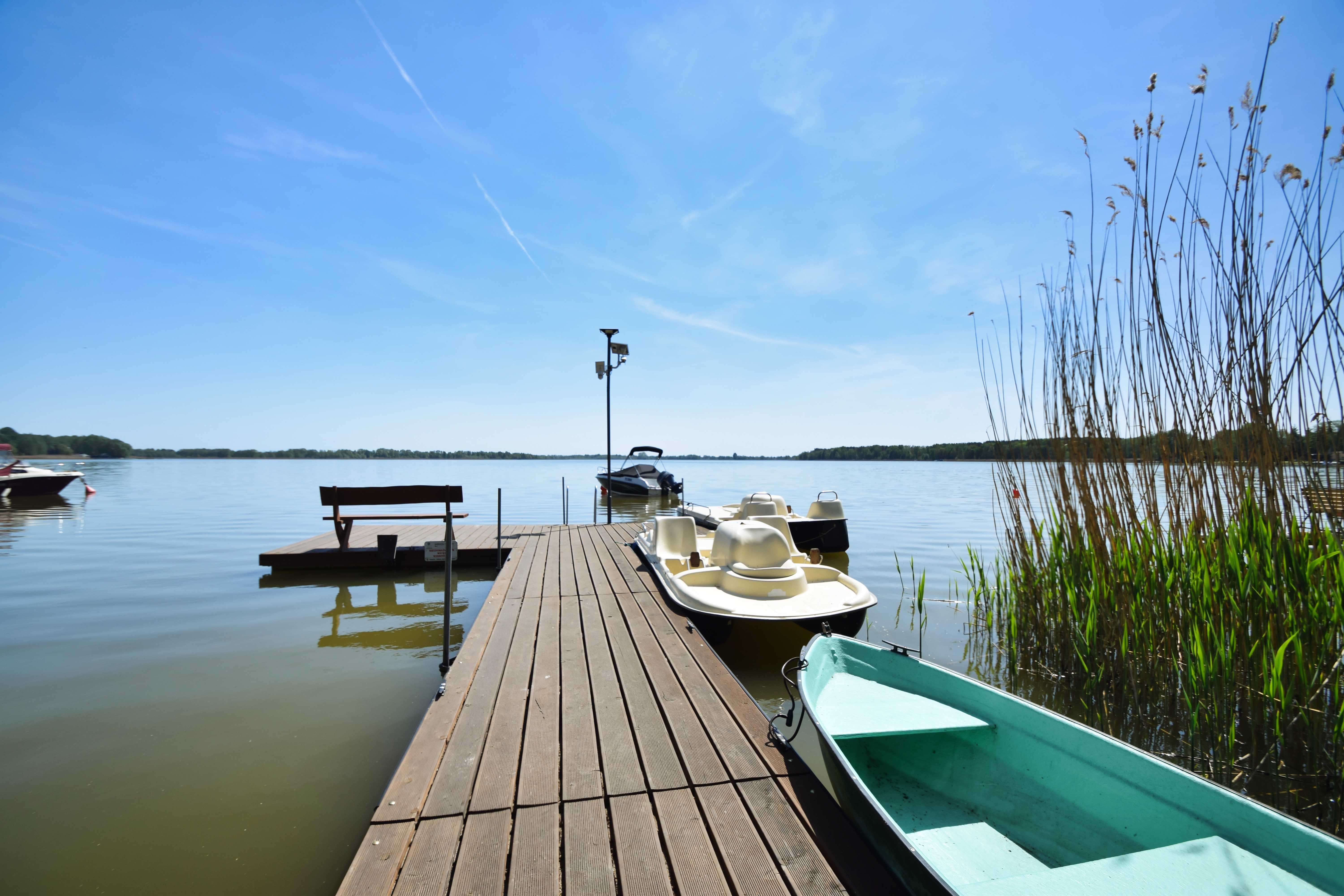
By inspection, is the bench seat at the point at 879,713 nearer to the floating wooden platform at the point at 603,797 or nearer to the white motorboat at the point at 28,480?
the floating wooden platform at the point at 603,797

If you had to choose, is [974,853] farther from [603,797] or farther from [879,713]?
[603,797]

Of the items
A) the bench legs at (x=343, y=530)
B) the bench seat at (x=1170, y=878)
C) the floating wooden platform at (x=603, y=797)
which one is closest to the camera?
the bench seat at (x=1170, y=878)

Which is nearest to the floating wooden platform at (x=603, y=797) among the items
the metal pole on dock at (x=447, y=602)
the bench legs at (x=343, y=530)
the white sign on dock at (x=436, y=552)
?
the metal pole on dock at (x=447, y=602)

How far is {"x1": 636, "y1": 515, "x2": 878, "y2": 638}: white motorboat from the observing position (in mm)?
4809

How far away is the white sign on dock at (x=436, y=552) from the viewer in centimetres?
866

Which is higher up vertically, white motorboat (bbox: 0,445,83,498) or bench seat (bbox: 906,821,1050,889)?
white motorboat (bbox: 0,445,83,498)

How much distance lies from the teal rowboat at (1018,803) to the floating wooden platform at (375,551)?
702 cm

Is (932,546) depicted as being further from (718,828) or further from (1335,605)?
(718,828)

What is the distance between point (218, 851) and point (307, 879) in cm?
57

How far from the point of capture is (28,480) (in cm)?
2123

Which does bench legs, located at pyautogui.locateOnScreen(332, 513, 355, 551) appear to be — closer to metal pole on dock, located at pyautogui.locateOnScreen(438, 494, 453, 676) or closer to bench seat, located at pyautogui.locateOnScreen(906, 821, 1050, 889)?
metal pole on dock, located at pyautogui.locateOnScreen(438, 494, 453, 676)

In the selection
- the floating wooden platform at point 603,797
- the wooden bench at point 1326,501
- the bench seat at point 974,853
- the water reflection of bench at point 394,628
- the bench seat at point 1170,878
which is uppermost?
the wooden bench at point 1326,501

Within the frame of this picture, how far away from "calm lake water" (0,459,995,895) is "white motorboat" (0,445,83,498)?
11613 mm

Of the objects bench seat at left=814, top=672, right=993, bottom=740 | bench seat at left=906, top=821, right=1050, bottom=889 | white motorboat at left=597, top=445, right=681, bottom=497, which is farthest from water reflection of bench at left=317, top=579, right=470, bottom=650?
white motorboat at left=597, top=445, right=681, bottom=497
